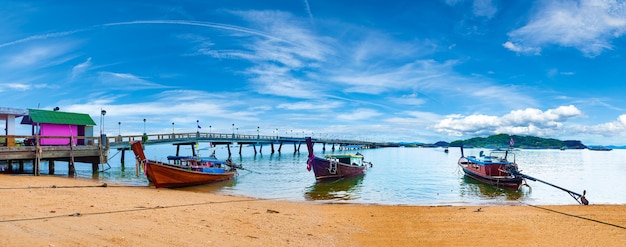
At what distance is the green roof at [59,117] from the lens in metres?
28.1

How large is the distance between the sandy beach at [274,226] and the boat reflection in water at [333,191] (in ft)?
23.6

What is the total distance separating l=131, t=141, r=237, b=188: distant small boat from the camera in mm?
21625

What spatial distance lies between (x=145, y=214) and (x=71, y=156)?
19.7 meters

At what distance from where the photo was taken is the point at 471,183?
31.8 metres

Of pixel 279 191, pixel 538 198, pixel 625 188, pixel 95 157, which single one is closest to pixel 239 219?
pixel 279 191

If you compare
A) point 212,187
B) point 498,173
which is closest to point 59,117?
point 212,187

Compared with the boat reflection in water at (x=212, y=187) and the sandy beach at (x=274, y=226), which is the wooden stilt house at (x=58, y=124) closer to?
the boat reflection in water at (x=212, y=187)

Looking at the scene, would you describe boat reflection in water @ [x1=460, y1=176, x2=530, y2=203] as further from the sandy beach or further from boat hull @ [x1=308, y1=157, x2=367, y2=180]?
boat hull @ [x1=308, y1=157, x2=367, y2=180]

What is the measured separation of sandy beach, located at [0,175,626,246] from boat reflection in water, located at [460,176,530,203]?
8.35m

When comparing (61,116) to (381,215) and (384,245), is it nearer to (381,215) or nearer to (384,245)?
(381,215)

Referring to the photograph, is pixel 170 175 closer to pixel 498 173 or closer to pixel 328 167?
pixel 328 167

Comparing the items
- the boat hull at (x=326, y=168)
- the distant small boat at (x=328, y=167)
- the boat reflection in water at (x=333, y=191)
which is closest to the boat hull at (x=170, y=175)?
the boat reflection in water at (x=333, y=191)

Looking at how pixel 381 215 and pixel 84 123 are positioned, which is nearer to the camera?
pixel 381 215

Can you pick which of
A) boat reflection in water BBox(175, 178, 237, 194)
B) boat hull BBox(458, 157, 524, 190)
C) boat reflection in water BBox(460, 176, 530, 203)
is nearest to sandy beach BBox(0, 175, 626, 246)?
boat reflection in water BBox(460, 176, 530, 203)
